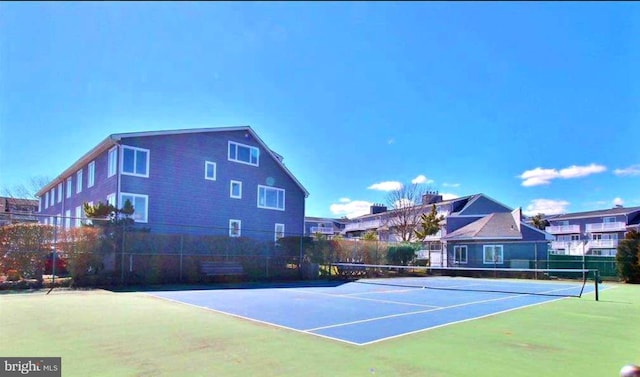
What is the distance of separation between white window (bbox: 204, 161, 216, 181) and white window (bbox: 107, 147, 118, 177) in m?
4.86

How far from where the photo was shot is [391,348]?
6504 millimetres

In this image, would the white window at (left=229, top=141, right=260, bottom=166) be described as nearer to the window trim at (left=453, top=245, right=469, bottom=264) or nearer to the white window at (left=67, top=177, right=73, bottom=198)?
the white window at (left=67, top=177, right=73, bottom=198)

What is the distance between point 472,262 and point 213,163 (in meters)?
20.9

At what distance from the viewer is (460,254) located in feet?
118

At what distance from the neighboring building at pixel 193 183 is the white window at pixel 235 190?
6 centimetres

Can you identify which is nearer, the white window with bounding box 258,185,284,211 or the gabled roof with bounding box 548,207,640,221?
the white window with bounding box 258,185,284,211

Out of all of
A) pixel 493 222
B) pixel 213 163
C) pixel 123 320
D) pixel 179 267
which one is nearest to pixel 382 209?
pixel 493 222

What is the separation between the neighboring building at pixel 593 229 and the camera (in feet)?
184

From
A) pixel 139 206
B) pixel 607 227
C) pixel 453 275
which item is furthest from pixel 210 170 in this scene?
pixel 607 227

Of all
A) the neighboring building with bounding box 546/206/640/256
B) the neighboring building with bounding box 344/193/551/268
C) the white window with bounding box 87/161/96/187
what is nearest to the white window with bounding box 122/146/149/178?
the white window with bounding box 87/161/96/187

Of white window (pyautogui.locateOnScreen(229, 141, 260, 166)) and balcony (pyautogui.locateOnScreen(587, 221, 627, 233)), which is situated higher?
white window (pyautogui.locateOnScreen(229, 141, 260, 166))

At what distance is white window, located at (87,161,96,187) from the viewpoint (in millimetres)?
25423

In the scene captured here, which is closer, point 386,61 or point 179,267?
point 386,61

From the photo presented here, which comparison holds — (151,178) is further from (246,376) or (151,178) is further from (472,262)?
(472,262)
